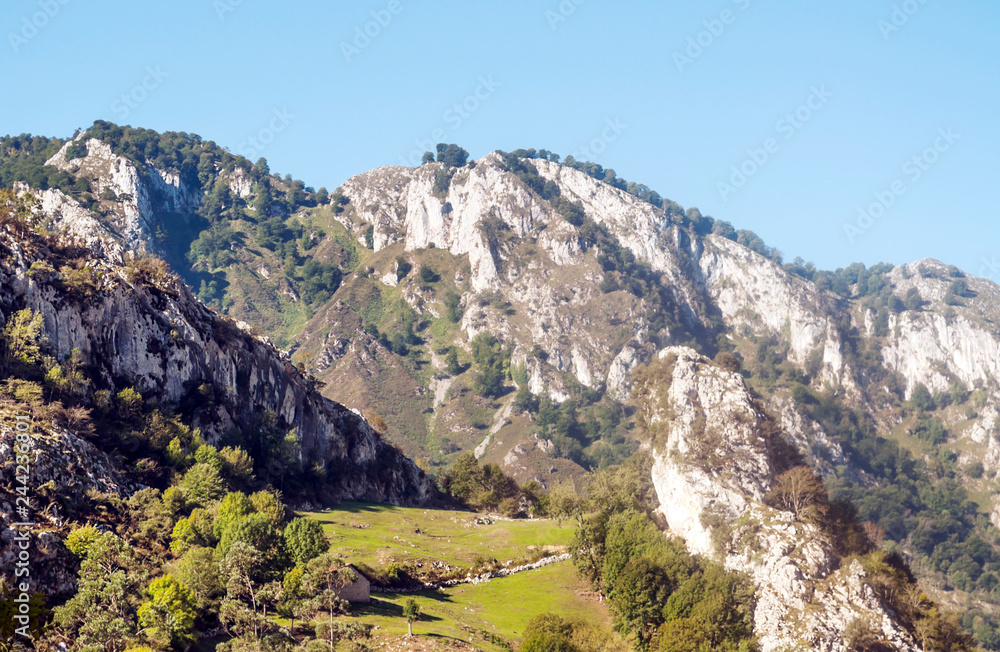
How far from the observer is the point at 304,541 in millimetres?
73062

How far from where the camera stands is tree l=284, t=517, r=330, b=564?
7219 centimetres

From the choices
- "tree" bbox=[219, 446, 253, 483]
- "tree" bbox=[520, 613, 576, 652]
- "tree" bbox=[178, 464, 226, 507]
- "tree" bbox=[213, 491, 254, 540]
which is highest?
"tree" bbox=[219, 446, 253, 483]

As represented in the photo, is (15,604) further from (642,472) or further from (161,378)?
(642,472)

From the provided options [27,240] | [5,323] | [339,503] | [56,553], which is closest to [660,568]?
[339,503]

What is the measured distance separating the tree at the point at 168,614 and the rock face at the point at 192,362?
47.8 metres

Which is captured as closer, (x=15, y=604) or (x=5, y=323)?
(x=15, y=604)

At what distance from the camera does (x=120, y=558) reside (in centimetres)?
6259

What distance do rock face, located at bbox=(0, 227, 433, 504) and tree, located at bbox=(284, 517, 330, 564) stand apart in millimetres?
38518

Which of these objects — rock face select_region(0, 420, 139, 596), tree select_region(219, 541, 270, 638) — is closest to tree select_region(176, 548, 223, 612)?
tree select_region(219, 541, 270, 638)

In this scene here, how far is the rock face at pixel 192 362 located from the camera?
9631cm

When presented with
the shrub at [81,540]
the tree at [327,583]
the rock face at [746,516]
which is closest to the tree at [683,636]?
the rock face at [746,516]

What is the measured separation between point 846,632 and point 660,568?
20196mm

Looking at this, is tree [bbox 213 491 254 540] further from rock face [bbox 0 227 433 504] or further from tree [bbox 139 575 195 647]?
rock face [bbox 0 227 433 504]

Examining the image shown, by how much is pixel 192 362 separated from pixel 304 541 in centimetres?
4801
